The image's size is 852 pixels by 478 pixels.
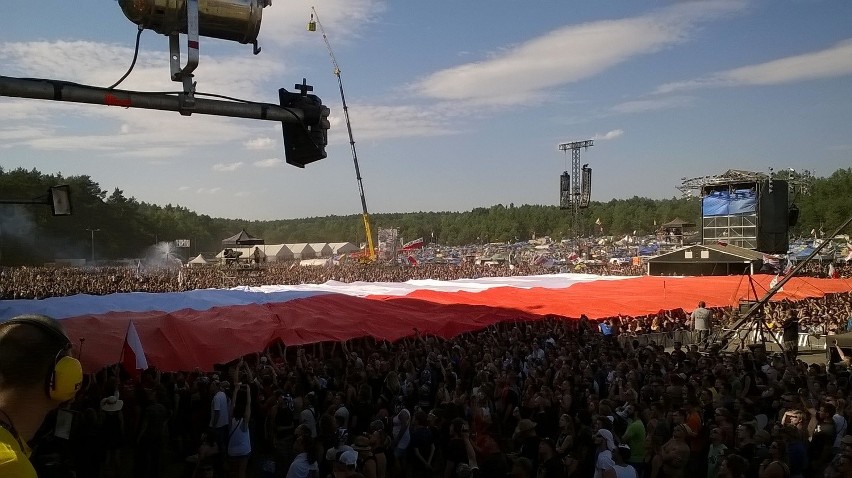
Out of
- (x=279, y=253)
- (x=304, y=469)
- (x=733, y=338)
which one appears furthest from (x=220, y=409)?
(x=279, y=253)

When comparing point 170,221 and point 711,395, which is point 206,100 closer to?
point 711,395

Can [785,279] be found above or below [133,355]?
above

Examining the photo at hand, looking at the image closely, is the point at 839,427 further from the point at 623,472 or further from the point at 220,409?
the point at 220,409

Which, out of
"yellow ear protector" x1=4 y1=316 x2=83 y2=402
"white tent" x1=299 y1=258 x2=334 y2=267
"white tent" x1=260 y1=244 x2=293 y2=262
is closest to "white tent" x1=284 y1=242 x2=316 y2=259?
"white tent" x1=260 y1=244 x2=293 y2=262

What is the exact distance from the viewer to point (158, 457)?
10078mm

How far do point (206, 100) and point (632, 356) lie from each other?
1103 centimetres

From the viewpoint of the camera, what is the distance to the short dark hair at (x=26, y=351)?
201 cm

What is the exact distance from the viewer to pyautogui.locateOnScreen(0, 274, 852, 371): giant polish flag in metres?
13.4

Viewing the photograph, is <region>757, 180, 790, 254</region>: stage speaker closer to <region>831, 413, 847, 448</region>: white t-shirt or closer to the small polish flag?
<region>831, 413, 847, 448</region>: white t-shirt

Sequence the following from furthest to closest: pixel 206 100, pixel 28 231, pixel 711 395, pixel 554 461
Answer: pixel 28 231 < pixel 711 395 < pixel 554 461 < pixel 206 100

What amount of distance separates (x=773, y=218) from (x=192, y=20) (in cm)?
4549

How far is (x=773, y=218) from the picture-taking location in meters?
43.4

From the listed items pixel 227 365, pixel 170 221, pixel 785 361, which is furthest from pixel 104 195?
pixel 785 361

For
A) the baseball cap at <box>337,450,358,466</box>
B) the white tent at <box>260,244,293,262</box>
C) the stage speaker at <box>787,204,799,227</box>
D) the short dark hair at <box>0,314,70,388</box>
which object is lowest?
the white tent at <box>260,244,293,262</box>
